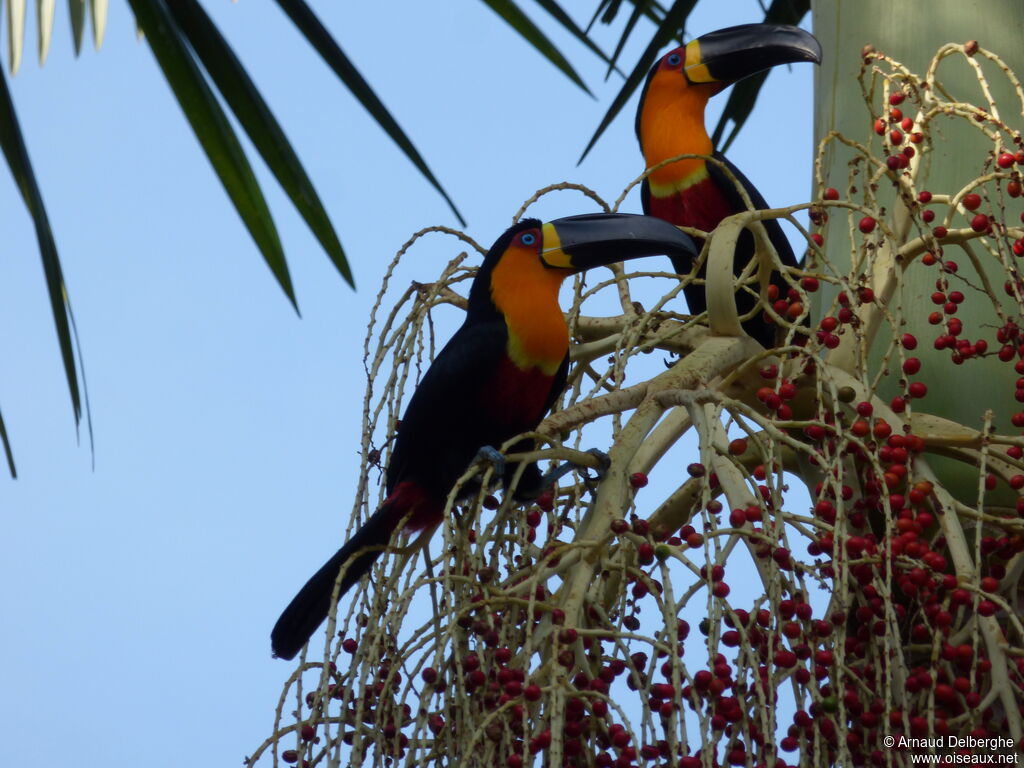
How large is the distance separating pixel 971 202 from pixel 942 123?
1.80 feet

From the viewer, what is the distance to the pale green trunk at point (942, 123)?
2.45 meters

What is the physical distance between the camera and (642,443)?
2197mm

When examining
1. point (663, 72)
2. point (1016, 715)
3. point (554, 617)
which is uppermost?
point (663, 72)

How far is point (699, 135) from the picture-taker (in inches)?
139

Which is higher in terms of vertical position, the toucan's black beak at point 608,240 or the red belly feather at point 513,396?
the toucan's black beak at point 608,240

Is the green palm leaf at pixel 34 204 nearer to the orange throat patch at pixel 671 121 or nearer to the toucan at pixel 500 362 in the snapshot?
the toucan at pixel 500 362

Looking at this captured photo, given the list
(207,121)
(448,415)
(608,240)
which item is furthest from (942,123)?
(207,121)

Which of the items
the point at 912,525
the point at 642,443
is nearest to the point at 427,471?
the point at 642,443

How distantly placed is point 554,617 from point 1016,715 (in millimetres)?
609

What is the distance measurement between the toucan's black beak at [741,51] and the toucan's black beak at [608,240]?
67 centimetres

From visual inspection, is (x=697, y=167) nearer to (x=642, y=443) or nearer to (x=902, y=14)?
(x=902, y=14)

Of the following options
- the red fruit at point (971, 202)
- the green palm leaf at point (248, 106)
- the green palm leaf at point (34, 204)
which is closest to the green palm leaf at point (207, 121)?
the green palm leaf at point (248, 106)

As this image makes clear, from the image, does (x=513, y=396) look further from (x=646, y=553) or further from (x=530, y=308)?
(x=646, y=553)

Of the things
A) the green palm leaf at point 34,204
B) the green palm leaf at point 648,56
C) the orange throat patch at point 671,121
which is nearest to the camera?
the green palm leaf at point 34,204
